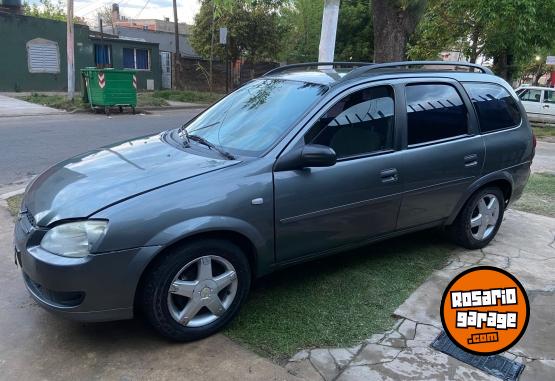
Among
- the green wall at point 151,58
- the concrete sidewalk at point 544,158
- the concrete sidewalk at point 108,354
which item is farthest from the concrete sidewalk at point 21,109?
the concrete sidewalk at point 544,158

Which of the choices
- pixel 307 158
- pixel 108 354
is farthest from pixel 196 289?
pixel 307 158

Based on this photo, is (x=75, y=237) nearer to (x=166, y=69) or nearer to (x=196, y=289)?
(x=196, y=289)

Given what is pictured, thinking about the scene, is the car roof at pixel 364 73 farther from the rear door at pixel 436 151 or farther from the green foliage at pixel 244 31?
the green foliage at pixel 244 31

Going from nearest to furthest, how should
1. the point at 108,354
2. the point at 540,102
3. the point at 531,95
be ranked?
1. the point at 108,354
2. the point at 540,102
3. the point at 531,95

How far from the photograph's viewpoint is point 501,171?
4527 mm

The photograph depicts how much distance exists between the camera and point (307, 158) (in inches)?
124

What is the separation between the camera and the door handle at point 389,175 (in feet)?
12.0

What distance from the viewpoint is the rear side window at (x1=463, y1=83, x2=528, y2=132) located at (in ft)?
14.4

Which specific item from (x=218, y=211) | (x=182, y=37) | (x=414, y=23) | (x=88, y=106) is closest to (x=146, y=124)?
(x=88, y=106)

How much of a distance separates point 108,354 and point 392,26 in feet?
23.4

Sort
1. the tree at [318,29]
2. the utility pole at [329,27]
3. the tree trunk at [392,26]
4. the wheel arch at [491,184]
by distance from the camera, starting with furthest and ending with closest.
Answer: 1. the tree at [318,29]
2. the tree trunk at [392,26]
3. the utility pole at [329,27]
4. the wheel arch at [491,184]

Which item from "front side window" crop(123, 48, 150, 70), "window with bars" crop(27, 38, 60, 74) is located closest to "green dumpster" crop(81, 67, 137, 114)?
"window with bars" crop(27, 38, 60, 74)

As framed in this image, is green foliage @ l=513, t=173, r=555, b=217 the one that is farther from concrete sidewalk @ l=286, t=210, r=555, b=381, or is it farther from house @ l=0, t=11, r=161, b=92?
house @ l=0, t=11, r=161, b=92

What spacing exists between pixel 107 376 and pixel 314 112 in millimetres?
2077
